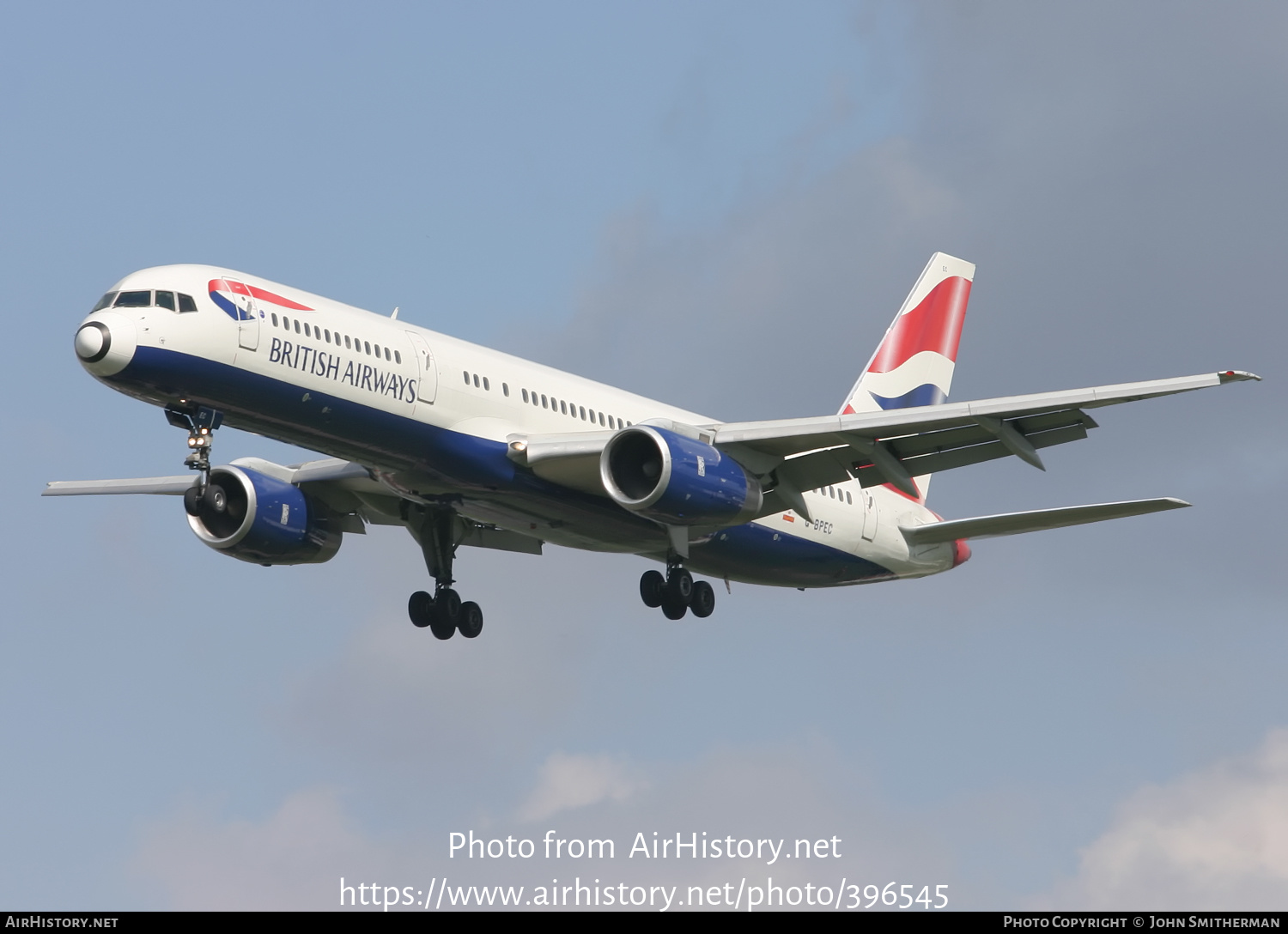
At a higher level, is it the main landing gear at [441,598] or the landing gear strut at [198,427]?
the main landing gear at [441,598]

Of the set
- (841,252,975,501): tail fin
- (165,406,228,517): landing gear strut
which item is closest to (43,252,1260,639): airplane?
(165,406,228,517): landing gear strut

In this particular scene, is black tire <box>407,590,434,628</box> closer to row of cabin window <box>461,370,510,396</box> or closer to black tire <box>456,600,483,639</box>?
black tire <box>456,600,483,639</box>

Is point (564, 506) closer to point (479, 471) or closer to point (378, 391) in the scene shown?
point (479, 471)

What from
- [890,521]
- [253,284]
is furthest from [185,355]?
[890,521]

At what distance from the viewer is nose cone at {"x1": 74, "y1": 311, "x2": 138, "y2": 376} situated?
33.5 m

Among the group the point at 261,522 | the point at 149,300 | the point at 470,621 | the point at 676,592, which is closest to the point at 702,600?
the point at 676,592

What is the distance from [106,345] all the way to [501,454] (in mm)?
8003

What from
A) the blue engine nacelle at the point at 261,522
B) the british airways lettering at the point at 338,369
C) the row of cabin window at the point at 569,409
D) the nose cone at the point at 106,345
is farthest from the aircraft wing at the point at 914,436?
the nose cone at the point at 106,345

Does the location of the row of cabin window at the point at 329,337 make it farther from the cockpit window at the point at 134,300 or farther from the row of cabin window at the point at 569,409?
the row of cabin window at the point at 569,409

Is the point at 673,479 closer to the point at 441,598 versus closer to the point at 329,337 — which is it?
the point at 329,337

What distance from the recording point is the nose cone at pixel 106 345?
33500mm

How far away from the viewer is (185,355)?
112 feet

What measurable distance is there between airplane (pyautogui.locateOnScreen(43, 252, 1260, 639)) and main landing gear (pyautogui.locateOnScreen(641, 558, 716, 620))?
4cm

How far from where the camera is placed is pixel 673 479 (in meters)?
37.1
